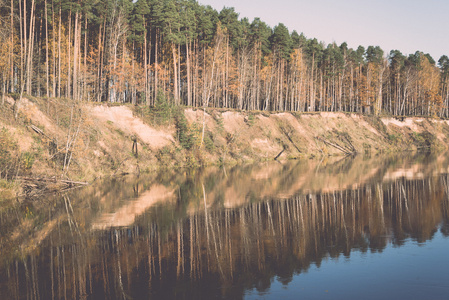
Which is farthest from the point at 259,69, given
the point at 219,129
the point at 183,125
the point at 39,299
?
the point at 39,299

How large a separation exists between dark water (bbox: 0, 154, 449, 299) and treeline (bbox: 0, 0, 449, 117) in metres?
17.1

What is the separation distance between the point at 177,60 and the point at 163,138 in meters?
20.9

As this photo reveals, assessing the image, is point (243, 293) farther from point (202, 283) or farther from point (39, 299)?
point (39, 299)

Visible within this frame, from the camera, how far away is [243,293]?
10438 mm

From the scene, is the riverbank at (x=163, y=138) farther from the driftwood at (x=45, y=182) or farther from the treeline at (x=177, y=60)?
the treeline at (x=177, y=60)

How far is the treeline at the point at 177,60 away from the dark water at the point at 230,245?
17.1 meters

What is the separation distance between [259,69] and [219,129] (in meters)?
18.4

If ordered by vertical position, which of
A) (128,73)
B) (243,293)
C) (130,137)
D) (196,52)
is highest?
(196,52)

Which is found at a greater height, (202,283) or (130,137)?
(130,137)

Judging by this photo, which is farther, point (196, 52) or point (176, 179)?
point (196, 52)

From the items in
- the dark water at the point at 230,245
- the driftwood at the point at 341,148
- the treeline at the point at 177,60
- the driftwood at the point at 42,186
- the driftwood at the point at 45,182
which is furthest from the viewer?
the driftwood at the point at 341,148

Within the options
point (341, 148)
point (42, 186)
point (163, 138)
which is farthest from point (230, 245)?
point (341, 148)

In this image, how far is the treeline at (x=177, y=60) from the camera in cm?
4388

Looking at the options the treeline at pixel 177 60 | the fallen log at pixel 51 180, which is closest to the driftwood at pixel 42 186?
the fallen log at pixel 51 180
